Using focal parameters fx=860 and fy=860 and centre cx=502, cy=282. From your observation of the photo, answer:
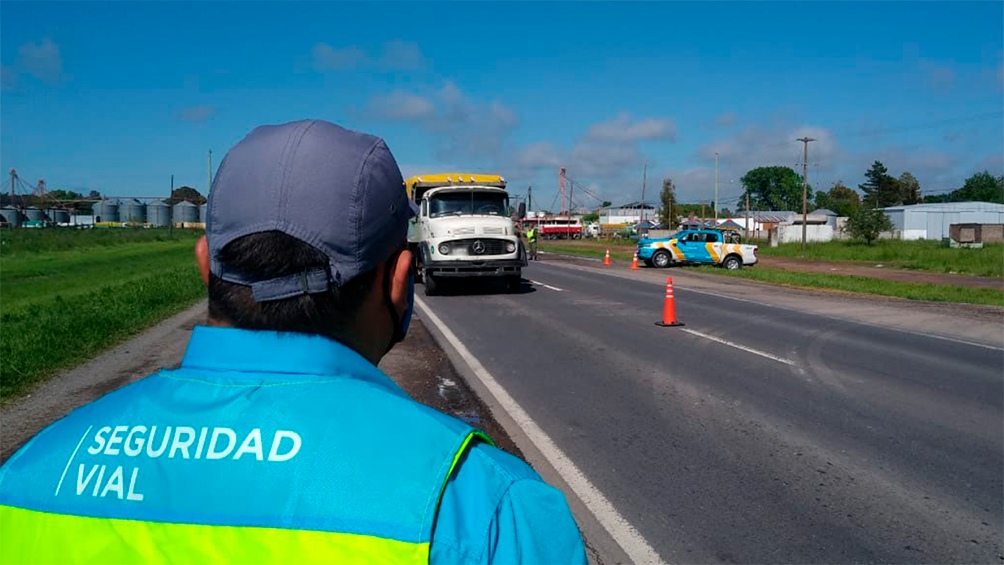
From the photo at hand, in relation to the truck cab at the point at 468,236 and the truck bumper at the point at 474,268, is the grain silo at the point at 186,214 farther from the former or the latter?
the truck bumper at the point at 474,268

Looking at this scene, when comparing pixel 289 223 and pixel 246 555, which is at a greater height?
pixel 289 223

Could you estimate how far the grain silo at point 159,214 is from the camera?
370ft

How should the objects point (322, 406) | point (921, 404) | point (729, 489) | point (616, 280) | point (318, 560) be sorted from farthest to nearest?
1. point (616, 280)
2. point (921, 404)
3. point (729, 489)
4. point (322, 406)
5. point (318, 560)

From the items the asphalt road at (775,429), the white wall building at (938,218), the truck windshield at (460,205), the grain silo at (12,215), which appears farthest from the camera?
the grain silo at (12,215)

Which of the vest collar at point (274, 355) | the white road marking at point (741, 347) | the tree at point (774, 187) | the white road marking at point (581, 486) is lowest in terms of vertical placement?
the white road marking at point (581, 486)

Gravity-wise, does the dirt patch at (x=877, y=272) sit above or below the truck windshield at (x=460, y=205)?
below

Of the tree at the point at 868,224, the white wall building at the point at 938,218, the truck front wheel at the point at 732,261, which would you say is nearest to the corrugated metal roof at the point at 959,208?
the white wall building at the point at 938,218

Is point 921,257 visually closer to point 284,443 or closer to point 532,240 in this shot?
point 532,240

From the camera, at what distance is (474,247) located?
22.2 metres

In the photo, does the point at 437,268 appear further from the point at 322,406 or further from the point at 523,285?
the point at 322,406

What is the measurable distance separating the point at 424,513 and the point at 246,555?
0.84 feet

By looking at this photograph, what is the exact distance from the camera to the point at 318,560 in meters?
1.19

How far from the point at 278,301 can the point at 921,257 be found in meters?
51.7

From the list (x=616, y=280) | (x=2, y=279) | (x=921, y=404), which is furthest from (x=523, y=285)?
(x=2, y=279)
